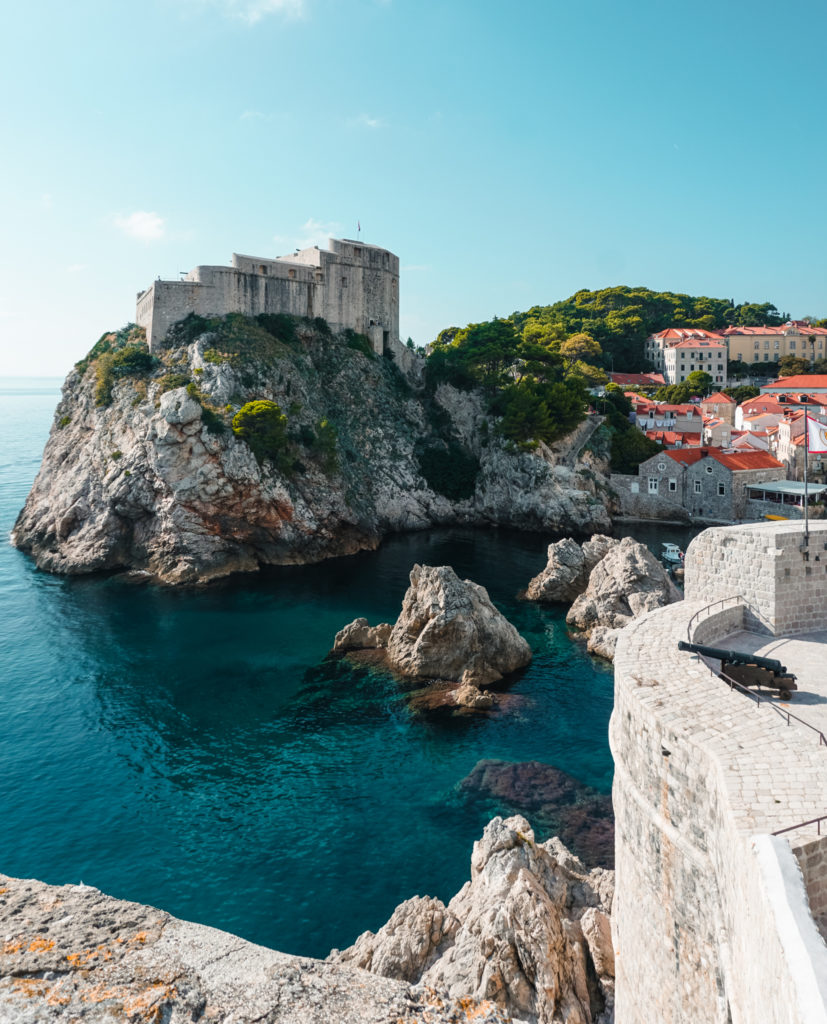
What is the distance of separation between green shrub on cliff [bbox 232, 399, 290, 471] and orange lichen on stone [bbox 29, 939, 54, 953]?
1443 inches

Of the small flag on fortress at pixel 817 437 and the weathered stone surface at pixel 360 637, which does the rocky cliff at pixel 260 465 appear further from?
the small flag on fortress at pixel 817 437

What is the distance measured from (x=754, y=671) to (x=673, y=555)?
30.9m

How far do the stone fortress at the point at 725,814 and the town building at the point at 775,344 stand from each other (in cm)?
8815

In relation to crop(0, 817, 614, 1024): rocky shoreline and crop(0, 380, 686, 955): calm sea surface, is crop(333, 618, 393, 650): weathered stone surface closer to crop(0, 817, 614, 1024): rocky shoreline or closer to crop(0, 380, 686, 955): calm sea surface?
crop(0, 380, 686, 955): calm sea surface

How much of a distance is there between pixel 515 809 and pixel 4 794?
13.4 meters

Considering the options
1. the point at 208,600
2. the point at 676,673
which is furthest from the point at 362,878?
the point at 208,600

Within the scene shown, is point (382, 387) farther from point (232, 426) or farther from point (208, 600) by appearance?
point (208, 600)

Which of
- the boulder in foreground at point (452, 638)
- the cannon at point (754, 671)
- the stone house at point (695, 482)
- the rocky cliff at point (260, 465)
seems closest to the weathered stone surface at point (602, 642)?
the boulder in foreground at point (452, 638)

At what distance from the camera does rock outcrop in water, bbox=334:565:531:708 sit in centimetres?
2416

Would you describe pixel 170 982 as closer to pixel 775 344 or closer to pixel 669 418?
pixel 669 418

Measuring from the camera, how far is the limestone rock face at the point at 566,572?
32.6m

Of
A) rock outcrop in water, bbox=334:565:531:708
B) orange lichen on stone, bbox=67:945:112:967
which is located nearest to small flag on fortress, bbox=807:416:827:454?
rock outcrop in water, bbox=334:565:531:708

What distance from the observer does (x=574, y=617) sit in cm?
2933

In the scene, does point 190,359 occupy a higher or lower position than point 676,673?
higher
